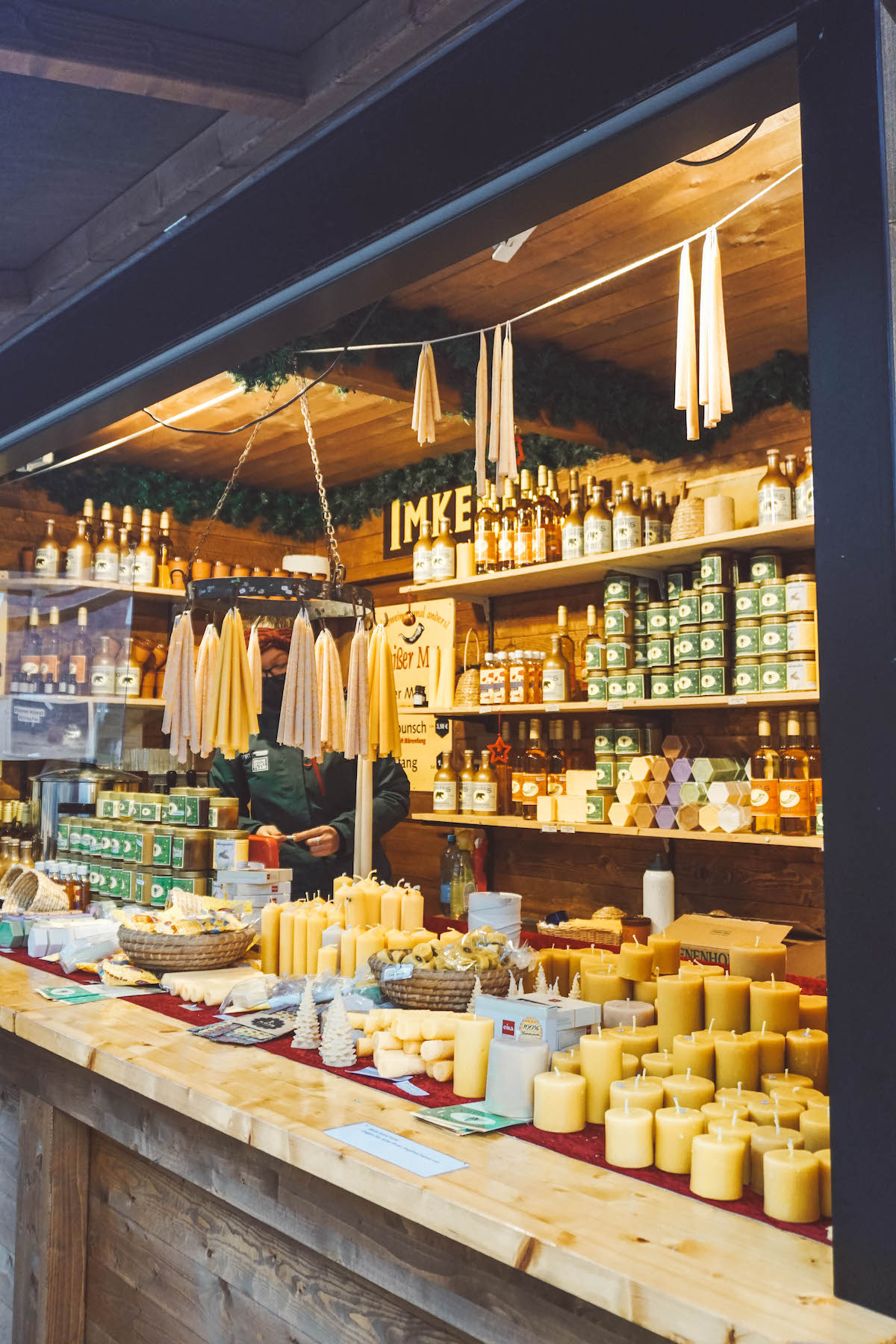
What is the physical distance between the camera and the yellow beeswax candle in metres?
1.41

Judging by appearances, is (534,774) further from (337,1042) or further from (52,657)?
(337,1042)

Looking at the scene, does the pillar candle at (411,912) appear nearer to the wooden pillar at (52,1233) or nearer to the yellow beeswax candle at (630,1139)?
the wooden pillar at (52,1233)

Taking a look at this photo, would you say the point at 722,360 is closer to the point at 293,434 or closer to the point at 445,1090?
the point at 445,1090

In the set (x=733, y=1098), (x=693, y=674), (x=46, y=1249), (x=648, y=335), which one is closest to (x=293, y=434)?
(x=648, y=335)

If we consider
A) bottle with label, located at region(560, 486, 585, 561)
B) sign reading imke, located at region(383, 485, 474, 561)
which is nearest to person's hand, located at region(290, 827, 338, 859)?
bottle with label, located at region(560, 486, 585, 561)

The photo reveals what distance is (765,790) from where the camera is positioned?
12.3ft

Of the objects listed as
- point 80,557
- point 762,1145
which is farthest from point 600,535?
point 762,1145

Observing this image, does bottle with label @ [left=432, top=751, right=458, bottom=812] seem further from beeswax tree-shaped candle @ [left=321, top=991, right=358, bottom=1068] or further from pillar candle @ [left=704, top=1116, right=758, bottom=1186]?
pillar candle @ [left=704, top=1116, right=758, bottom=1186]

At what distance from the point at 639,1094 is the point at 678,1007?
28 cm

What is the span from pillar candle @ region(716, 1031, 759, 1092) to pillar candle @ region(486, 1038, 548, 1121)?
0.25 meters

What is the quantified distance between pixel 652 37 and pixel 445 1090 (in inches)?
61.4

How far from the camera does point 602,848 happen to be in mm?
4750

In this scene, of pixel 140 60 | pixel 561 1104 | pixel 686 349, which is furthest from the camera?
pixel 686 349

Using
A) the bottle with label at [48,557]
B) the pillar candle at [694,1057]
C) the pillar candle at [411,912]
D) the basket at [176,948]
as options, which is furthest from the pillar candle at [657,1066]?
the bottle with label at [48,557]
